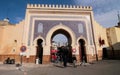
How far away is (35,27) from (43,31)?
133 centimetres

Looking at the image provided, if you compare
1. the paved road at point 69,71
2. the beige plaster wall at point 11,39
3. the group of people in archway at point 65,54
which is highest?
the beige plaster wall at point 11,39

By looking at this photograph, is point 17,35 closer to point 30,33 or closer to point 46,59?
point 30,33

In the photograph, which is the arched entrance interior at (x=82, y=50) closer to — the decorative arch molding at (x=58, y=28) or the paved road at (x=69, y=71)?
the decorative arch molding at (x=58, y=28)

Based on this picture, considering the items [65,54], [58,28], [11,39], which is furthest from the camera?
[58,28]

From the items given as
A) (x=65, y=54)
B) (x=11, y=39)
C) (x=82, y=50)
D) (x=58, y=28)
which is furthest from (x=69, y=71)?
(x=11, y=39)

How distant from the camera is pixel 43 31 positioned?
20.9m

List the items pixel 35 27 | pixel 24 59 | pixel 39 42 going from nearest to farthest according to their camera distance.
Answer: pixel 24 59
pixel 35 27
pixel 39 42

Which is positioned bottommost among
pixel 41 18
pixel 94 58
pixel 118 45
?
pixel 94 58

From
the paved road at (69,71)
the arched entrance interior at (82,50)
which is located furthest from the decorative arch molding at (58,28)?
the paved road at (69,71)

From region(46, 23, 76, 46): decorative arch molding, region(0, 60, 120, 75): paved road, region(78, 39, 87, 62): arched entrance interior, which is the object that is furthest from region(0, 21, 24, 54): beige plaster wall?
region(78, 39, 87, 62): arched entrance interior

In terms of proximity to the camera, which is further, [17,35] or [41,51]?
[41,51]

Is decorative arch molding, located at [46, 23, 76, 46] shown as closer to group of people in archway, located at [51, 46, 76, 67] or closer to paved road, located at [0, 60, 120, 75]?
group of people in archway, located at [51, 46, 76, 67]

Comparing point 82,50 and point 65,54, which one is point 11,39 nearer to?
point 65,54

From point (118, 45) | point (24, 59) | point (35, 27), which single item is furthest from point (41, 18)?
point (118, 45)
